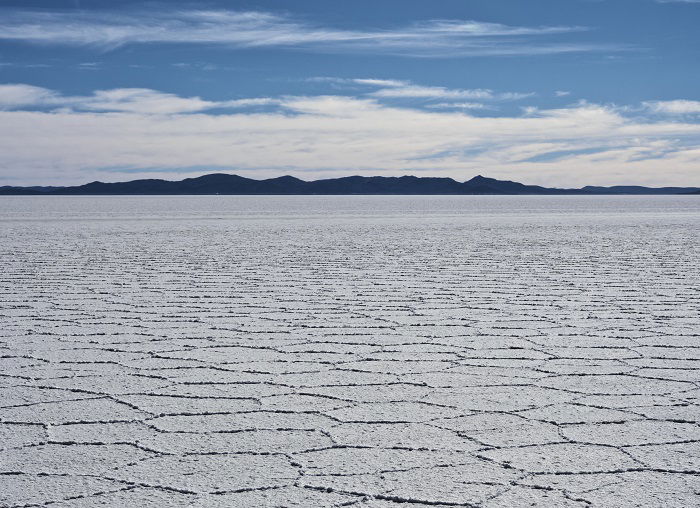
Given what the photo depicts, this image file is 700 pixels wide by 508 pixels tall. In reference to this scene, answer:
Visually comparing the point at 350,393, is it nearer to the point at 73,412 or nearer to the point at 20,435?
the point at 73,412

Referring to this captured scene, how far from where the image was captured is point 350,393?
3135mm

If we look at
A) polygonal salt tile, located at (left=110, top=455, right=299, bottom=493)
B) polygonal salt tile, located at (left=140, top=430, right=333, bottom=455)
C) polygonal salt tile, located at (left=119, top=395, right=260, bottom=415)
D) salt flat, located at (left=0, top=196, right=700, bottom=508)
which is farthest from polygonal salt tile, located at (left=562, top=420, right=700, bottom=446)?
polygonal salt tile, located at (left=119, top=395, right=260, bottom=415)

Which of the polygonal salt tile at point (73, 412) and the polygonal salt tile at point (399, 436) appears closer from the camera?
the polygonal salt tile at point (399, 436)

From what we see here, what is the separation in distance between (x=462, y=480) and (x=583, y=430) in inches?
24.2

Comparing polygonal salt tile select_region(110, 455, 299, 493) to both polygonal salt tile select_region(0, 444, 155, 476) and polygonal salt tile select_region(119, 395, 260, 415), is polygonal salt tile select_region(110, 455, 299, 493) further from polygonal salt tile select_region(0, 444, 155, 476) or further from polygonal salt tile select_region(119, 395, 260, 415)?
polygonal salt tile select_region(119, 395, 260, 415)

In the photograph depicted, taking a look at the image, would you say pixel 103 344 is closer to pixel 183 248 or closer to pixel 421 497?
pixel 421 497

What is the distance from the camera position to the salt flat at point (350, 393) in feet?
7.18

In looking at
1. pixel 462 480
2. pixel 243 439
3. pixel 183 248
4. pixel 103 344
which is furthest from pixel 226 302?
pixel 183 248

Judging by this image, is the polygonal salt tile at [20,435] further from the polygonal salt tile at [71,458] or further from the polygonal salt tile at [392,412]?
the polygonal salt tile at [392,412]

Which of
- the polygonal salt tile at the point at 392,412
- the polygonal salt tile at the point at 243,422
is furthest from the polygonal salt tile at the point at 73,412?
the polygonal salt tile at the point at 392,412

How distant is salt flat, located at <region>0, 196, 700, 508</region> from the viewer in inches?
86.1

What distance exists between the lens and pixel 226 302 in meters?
5.76

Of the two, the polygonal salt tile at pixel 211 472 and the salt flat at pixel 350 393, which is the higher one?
the salt flat at pixel 350 393

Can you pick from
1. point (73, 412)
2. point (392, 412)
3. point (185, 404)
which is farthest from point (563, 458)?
point (73, 412)
